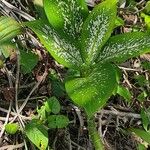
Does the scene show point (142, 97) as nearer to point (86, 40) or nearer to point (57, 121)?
point (57, 121)

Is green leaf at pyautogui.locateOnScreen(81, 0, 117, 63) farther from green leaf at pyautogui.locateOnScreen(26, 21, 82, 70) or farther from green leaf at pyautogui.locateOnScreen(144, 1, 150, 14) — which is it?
green leaf at pyautogui.locateOnScreen(144, 1, 150, 14)

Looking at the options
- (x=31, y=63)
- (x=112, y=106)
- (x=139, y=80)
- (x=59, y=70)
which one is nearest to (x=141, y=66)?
(x=139, y=80)

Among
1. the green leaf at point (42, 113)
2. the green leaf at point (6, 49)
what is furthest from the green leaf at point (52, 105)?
the green leaf at point (6, 49)

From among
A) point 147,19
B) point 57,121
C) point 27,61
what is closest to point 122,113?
point 57,121

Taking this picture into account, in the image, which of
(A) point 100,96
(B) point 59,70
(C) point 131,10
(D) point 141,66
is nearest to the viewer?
(A) point 100,96

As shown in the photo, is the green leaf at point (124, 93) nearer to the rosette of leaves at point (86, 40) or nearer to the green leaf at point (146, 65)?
the green leaf at point (146, 65)

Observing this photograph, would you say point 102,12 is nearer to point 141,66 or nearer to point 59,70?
point 59,70

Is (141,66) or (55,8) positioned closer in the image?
(55,8)
